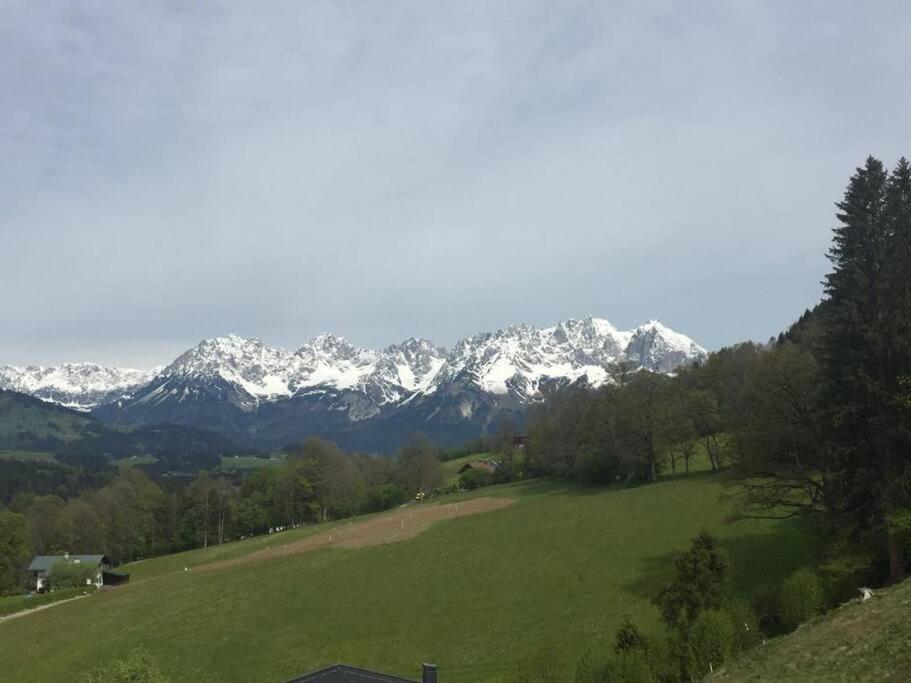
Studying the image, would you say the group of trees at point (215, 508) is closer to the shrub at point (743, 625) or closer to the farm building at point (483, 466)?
the farm building at point (483, 466)

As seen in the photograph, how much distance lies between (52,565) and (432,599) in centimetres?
8994

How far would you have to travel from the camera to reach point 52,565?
112312 mm

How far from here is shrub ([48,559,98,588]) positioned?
10825 centimetres

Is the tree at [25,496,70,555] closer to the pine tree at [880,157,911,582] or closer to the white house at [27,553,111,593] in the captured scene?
the white house at [27,553,111,593]

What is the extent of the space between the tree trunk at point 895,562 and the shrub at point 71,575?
378 feet

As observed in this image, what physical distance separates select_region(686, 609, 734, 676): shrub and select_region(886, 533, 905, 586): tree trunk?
9.56 metres

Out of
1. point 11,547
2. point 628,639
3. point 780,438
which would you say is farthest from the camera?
point 11,547

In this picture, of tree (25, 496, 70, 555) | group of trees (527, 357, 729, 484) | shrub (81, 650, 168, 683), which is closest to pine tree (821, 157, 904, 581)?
shrub (81, 650, 168, 683)

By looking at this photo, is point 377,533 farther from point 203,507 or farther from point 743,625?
point 203,507

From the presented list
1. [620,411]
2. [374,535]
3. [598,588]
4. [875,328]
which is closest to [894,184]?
[875,328]

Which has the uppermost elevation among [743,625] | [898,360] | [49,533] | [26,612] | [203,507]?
[898,360]

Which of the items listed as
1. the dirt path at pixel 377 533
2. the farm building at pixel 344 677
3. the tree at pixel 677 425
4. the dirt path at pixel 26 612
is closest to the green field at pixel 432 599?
the dirt path at pixel 377 533

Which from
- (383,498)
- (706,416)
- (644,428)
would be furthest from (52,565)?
(706,416)

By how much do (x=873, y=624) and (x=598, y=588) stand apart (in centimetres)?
2722
